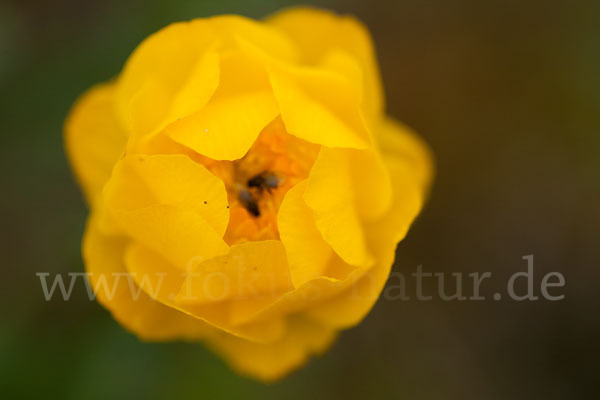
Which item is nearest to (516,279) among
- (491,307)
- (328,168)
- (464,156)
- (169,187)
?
(491,307)

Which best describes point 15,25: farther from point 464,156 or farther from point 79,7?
point 464,156

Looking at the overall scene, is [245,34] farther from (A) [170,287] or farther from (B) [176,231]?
(A) [170,287]

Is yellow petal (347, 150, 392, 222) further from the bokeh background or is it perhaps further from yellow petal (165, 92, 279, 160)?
the bokeh background

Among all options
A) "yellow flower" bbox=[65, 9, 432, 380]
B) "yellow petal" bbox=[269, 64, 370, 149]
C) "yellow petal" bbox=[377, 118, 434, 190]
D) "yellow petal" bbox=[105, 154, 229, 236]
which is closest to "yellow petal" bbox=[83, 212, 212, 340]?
"yellow flower" bbox=[65, 9, 432, 380]

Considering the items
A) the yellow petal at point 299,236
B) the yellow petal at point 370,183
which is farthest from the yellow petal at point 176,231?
the yellow petal at point 370,183

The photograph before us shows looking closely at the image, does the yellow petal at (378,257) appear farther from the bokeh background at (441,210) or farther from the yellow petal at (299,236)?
the bokeh background at (441,210)

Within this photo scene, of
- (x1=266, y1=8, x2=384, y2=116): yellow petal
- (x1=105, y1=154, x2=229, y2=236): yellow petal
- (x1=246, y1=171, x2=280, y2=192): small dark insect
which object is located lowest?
(x1=246, y1=171, x2=280, y2=192): small dark insect

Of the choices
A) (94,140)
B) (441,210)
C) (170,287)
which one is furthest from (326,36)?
(441,210)
